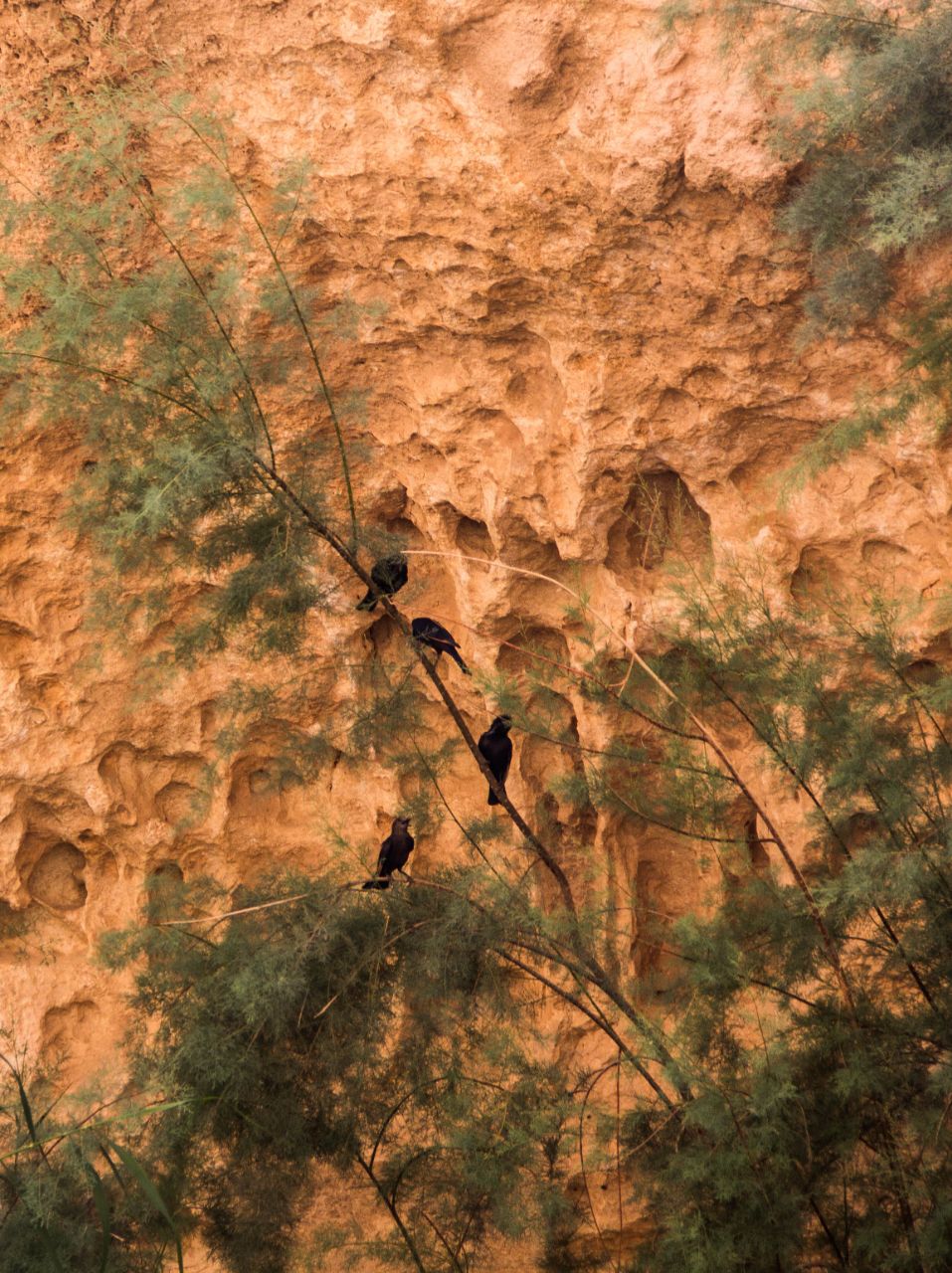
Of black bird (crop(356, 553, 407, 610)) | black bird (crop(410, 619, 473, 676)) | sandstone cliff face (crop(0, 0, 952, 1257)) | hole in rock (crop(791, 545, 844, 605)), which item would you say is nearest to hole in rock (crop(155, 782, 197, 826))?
sandstone cliff face (crop(0, 0, 952, 1257))

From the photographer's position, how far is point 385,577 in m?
3.44

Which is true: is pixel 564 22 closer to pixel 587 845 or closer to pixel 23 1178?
pixel 587 845

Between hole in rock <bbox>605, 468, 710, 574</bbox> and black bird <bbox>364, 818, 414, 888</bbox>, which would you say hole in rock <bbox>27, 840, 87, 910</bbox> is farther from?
hole in rock <bbox>605, 468, 710, 574</bbox>

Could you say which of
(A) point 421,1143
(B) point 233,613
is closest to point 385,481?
(B) point 233,613

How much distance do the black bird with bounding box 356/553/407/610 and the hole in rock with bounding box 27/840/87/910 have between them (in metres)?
2.84

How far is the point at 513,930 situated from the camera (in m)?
3.65

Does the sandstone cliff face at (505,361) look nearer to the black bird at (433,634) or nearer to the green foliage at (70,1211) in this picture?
the black bird at (433,634)

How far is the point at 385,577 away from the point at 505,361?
1.79 meters

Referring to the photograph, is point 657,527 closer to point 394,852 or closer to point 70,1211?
point 394,852

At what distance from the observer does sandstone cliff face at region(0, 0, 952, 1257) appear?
4.43m

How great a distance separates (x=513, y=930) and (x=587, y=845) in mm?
1726

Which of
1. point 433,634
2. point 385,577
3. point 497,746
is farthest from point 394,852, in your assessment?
point 385,577

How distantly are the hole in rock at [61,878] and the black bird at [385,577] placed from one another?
9.33 feet

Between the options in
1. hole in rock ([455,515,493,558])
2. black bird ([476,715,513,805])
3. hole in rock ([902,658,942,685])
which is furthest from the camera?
hole in rock ([455,515,493,558])
